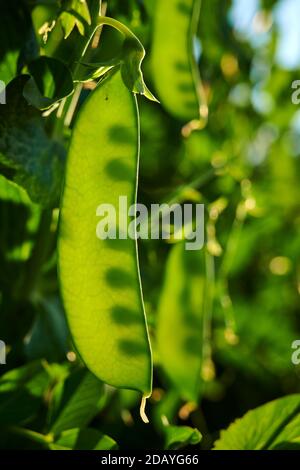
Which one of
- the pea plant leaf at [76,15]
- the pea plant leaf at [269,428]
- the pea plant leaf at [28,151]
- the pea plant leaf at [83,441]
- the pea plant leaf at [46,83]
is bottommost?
the pea plant leaf at [83,441]

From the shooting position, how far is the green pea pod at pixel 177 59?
0.65 m

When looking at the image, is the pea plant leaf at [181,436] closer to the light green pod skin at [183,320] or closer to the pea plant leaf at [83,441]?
the pea plant leaf at [83,441]

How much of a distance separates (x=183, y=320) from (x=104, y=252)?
0.86 ft

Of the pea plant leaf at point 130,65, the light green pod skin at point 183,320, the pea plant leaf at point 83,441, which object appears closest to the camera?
the pea plant leaf at point 130,65

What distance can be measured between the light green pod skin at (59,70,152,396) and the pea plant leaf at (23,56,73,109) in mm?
28

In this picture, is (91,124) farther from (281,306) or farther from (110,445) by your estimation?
(281,306)

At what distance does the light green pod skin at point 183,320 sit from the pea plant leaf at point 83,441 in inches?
6.7

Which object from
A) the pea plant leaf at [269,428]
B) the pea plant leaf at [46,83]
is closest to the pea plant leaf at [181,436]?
the pea plant leaf at [269,428]

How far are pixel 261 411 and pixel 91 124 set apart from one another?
0.25m

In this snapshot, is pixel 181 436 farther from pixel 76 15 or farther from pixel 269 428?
pixel 76 15

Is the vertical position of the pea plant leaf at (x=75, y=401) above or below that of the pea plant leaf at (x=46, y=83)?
below

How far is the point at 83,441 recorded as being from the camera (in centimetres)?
57

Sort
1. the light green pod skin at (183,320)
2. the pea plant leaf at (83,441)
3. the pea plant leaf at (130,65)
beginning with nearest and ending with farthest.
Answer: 1. the pea plant leaf at (130,65)
2. the pea plant leaf at (83,441)
3. the light green pod skin at (183,320)

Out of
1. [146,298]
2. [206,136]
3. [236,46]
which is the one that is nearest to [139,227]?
[146,298]
